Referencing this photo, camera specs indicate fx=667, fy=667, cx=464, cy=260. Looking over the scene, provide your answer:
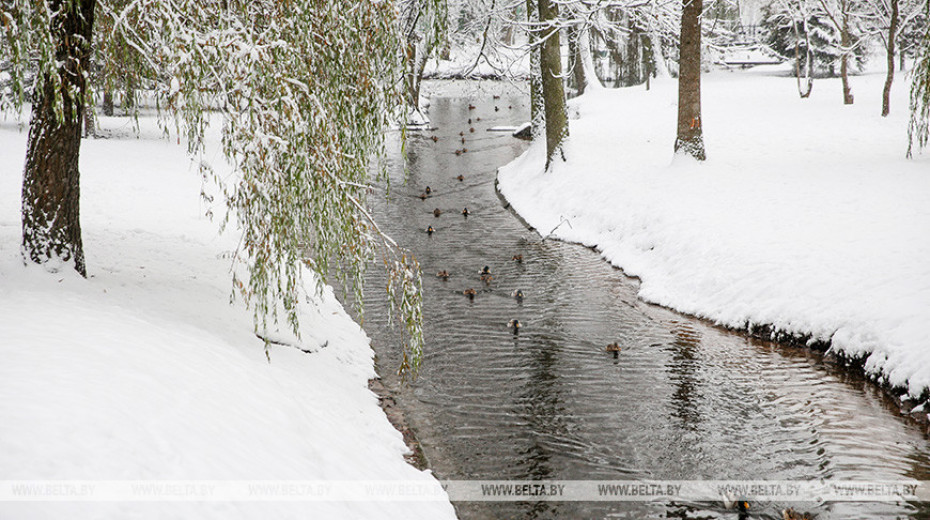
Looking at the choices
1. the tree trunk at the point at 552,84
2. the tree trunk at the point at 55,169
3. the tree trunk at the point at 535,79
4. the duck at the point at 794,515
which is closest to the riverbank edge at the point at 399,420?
the duck at the point at 794,515

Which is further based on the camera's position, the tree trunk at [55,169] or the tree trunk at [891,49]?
the tree trunk at [891,49]

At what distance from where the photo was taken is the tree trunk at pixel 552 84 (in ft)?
65.5

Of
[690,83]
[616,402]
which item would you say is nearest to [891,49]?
[690,83]

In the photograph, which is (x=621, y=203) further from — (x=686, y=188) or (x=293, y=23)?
(x=293, y=23)

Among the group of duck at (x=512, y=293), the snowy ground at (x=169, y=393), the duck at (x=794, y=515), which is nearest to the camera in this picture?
the snowy ground at (x=169, y=393)

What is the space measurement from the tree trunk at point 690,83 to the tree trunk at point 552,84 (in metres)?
4.21

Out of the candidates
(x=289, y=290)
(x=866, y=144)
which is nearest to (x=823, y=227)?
(x=866, y=144)

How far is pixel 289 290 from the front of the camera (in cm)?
624

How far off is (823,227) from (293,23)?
9.91 m

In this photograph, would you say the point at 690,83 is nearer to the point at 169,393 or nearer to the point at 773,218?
the point at 773,218

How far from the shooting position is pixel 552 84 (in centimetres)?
2008

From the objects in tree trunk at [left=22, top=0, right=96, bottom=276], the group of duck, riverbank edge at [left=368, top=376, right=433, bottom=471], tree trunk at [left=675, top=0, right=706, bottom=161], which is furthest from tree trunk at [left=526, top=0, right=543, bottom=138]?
tree trunk at [left=22, top=0, right=96, bottom=276]

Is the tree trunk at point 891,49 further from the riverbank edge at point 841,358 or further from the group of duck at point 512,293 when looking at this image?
the riverbank edge at point 841,358

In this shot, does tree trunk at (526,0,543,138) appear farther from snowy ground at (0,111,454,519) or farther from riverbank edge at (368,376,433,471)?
riverbank edge at (368,376,433,471)
